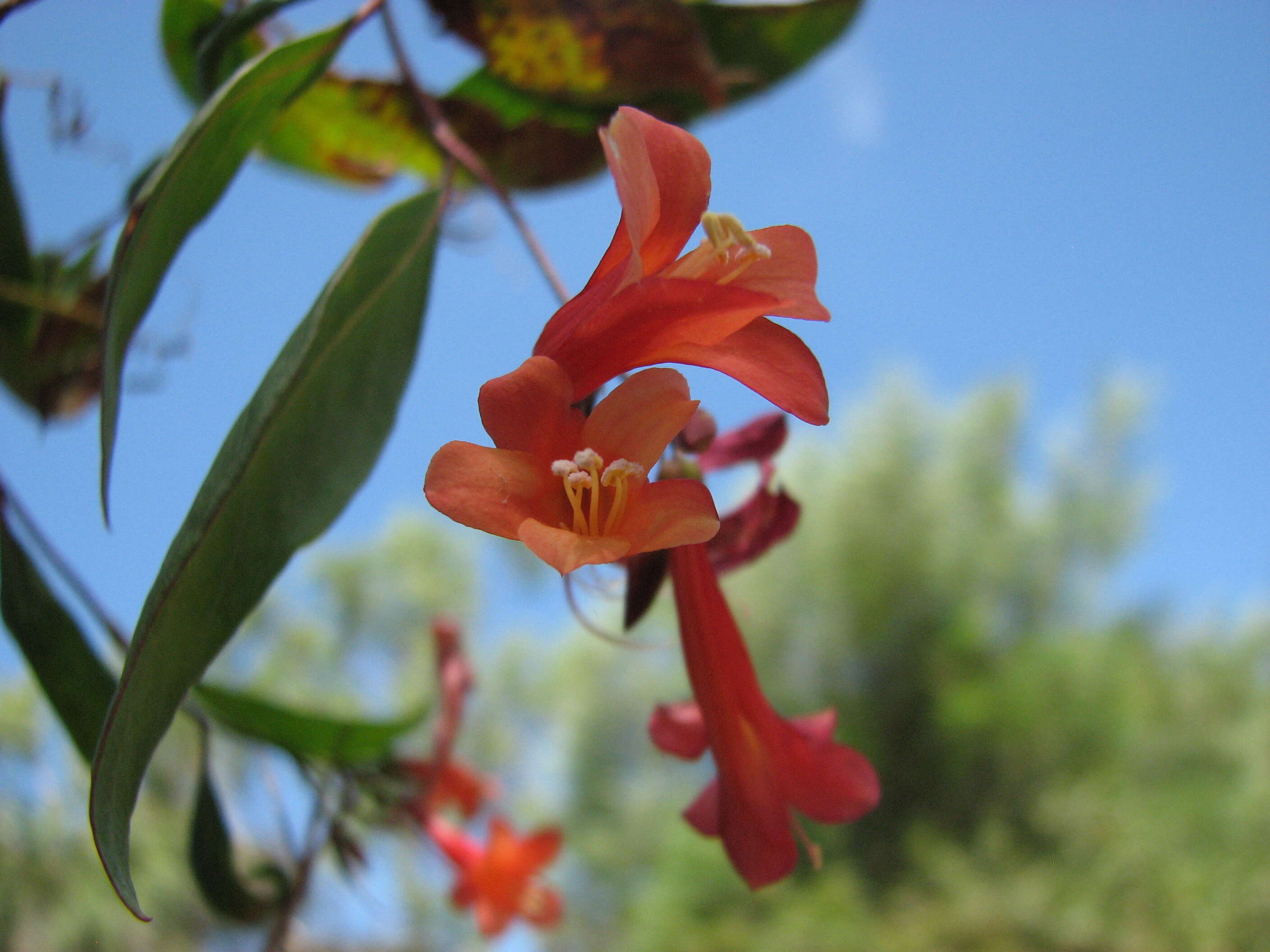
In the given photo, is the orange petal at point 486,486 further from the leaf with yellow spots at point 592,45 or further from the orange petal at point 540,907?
the orange petal at point 540,907

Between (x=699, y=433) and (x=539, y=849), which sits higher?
(x=699, y=433)

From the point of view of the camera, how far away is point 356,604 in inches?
205

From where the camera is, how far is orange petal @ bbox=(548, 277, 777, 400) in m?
0.20

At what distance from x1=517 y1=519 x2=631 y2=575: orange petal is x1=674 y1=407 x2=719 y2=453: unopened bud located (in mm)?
72

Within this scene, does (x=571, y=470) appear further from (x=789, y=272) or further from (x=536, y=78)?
(x=536, y=78)

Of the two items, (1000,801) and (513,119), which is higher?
(513,119)

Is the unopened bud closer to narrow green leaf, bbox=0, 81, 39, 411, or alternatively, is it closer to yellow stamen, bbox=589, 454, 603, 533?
yellow stamen, bbox=589, 454, 603, 533

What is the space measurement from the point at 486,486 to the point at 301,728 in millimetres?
361

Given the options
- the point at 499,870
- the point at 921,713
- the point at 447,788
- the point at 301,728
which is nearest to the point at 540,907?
the point at 499,870

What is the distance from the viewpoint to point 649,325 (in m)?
0.21

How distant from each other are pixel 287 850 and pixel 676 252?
0.42 meters

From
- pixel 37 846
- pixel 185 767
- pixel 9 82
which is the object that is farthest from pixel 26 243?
pixel 185 767

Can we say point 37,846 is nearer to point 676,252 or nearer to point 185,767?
point 185,767

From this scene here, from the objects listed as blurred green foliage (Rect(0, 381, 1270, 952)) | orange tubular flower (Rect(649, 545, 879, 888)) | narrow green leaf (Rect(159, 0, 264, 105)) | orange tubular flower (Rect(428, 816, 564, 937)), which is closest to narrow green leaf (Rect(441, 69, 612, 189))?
narrow green leaf (Rect(159, 0, 264, 105))
